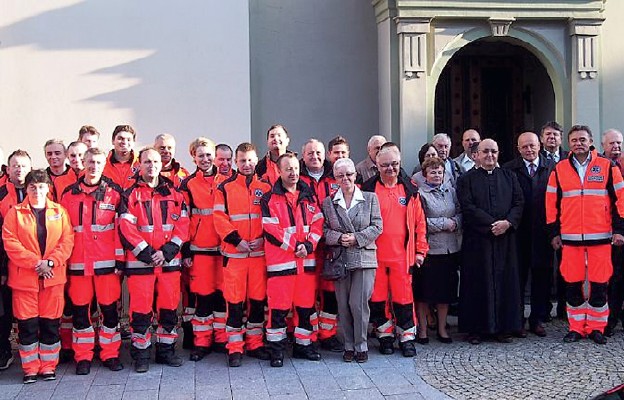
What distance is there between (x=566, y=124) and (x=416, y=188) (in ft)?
12.1

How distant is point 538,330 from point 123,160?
437 centimetres

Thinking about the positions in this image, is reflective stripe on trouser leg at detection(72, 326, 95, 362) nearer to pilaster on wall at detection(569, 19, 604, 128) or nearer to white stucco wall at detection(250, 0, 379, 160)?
white stucco wall at detection(250, 0, 379, 160)

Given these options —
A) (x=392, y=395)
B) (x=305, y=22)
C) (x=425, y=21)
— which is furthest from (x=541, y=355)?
(x=305, y=22)

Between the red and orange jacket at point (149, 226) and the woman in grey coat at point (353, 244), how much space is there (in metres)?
1.32

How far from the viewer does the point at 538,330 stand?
7.29 m

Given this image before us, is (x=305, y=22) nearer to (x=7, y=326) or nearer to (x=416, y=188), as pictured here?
(x=416, y=188)

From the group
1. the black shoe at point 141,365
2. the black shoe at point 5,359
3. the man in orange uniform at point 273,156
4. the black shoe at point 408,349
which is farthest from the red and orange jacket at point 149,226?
the black shoe at point 408,349

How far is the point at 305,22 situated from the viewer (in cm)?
948

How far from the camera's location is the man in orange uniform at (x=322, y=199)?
6.73m

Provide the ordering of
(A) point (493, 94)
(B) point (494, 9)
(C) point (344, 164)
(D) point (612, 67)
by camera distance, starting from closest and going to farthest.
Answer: (C) point (344, 164) < (B) point (494, 9) < (D) point (612, 67) < (A) point (493, 94)

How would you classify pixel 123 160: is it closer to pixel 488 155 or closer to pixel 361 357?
pixel 361 357

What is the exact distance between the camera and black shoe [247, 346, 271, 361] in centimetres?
654

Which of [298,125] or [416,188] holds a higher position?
[298,125]

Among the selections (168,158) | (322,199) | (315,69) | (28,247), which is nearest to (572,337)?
(322,199)
